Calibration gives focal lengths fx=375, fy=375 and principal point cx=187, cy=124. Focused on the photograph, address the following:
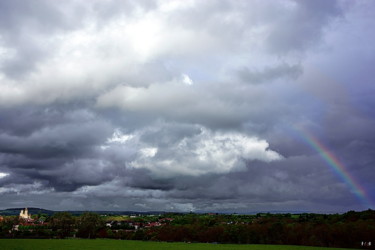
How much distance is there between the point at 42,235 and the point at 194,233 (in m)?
63.7

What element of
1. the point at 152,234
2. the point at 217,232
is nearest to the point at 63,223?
the point at 152,234

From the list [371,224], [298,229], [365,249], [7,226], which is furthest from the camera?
[7,226]

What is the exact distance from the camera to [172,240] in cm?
15250

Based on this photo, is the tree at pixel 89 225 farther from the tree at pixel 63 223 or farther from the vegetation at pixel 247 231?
the tree at pixel 63 223

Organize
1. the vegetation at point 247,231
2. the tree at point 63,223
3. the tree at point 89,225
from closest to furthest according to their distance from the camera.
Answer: the vegetation at point 247,231, the tree at point 89,225, the tree at point 63,223

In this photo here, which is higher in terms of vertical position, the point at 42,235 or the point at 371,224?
the point at 371,224

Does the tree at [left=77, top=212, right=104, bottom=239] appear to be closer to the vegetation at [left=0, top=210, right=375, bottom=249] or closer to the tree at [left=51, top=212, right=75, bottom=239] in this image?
the vegetation at [left=0, top=210, right=375, bottom=249]

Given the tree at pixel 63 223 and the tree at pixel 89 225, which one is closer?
the tree at pixel 89 225

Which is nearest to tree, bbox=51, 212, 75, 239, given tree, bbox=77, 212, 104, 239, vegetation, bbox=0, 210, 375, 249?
vegetation, bbox=0, 210, 375, 249

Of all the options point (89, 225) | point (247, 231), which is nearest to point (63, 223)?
point (89, 225)

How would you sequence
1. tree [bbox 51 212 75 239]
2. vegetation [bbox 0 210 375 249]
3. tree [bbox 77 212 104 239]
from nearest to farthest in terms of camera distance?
vegetation [bbox 0 210 375 249] → tree [bbox 77 212 104 239] → tree [bbox 51 212 75 239]

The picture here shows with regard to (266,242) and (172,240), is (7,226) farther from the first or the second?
(266,242)

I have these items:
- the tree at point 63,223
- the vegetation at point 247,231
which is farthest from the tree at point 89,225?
the tree at point 63,223

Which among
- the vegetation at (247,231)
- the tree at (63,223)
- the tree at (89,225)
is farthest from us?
the tree at (63,223)
